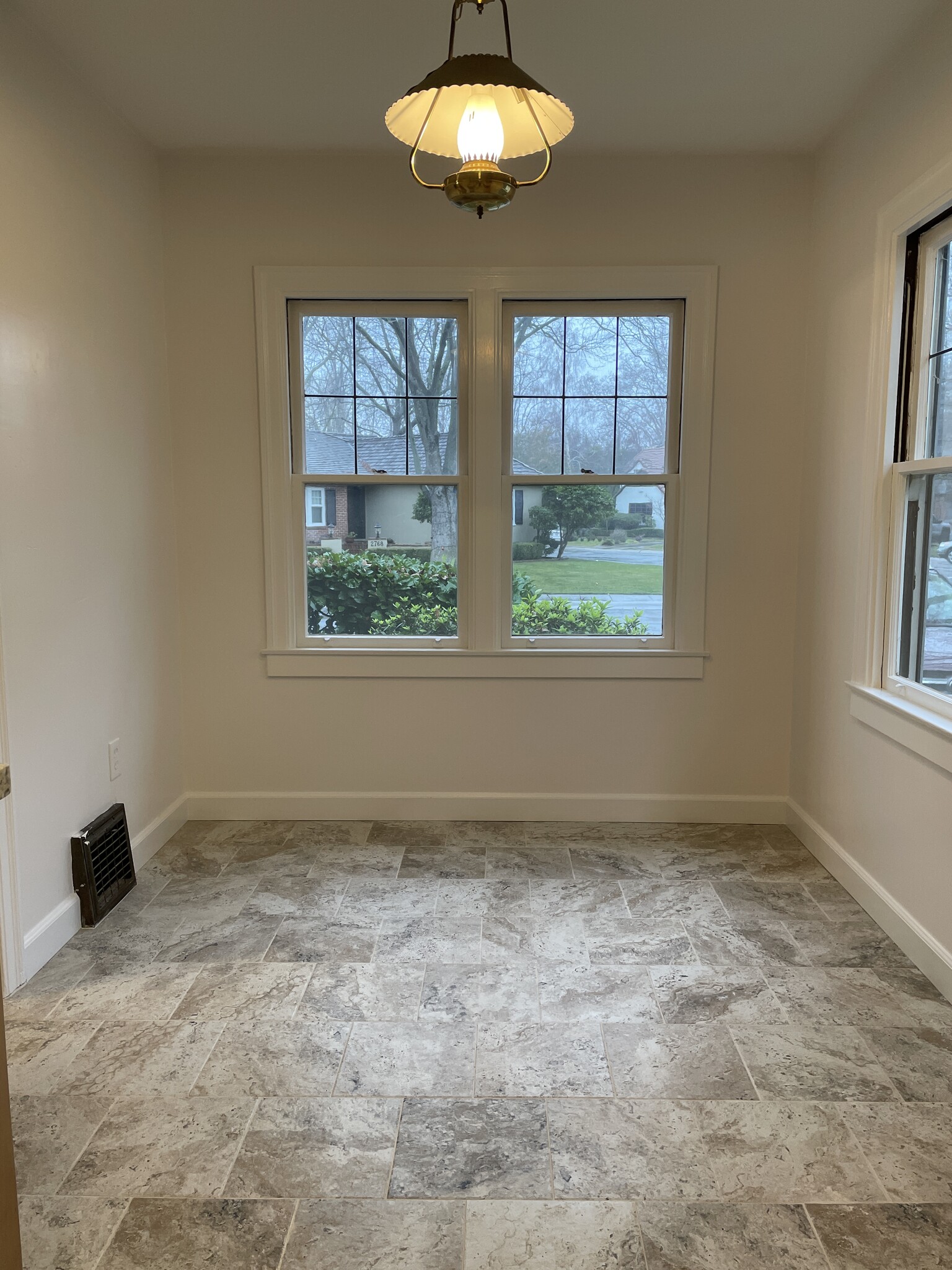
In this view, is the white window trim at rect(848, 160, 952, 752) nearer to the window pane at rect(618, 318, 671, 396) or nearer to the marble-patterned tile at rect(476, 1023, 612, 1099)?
the window pane at rect(618, 318, 671, 396)

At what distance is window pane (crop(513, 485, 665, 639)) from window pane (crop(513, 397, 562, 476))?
0.33 feet

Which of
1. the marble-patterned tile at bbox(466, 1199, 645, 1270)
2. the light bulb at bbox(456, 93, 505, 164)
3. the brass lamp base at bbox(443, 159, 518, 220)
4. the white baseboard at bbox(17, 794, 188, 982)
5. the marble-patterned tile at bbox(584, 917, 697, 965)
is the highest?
the light bulb at bbox(456, 93, 505, 164)

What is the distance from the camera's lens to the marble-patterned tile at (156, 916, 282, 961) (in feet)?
8.87

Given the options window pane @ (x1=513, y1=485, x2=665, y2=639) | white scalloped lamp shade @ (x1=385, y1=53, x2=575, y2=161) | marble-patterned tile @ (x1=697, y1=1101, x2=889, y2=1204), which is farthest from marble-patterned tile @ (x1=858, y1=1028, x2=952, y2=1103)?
white scalloped lamp shade @ (x1=385, y1=53, x2=575, y2=161)

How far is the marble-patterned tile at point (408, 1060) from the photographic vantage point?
2066 mm

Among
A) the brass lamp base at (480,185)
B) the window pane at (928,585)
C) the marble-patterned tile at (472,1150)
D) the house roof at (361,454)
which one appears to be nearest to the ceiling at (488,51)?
the house roof at (361,454)

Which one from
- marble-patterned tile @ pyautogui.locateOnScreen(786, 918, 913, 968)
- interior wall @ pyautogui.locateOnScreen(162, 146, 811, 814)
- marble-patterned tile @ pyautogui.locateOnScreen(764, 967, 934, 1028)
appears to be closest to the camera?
marble-patterned tile @ pyautogui.locateOnScreen(764, 967, 934, 1028)

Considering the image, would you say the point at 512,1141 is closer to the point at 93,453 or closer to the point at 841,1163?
the point at 841,1163

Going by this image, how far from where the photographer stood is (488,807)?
389cm

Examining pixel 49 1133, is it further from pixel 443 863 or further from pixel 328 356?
pixel 328 356

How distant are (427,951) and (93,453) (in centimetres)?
201

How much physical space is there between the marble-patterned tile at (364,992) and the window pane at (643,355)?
2.46 metres

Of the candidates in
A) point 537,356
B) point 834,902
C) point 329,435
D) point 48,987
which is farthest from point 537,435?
point 48,987

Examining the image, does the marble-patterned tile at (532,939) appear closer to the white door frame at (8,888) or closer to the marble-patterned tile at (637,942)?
the marble-patterned tile at (637,942)
